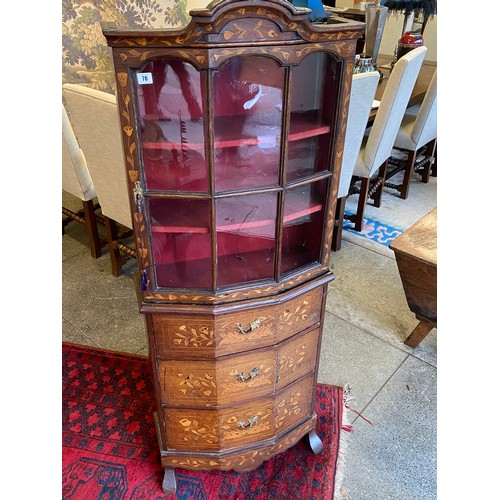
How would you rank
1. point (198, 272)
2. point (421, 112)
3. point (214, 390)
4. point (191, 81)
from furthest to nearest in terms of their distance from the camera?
point (421, 112) < point (214, 390) < point (198, 272) < point (191, 81)

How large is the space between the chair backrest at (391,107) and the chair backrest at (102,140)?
1423mm

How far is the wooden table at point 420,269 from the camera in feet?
5.57

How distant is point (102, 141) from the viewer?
5.90 ft

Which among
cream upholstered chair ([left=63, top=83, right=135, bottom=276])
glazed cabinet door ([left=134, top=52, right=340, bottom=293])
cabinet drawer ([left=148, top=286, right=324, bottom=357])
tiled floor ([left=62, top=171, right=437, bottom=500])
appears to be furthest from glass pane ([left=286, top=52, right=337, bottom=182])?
tiled floor ([left=62, top=171, right=437, bottom=500])

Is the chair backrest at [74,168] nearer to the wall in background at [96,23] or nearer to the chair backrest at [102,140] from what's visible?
the chair backrest at [102,140]

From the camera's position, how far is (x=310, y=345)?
4.08ft

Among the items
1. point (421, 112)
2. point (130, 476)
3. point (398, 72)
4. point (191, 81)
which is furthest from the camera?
point (421, 112)

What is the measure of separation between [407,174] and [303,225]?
235 cm

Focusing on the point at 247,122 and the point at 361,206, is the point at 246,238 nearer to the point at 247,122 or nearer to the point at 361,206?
the point at 247,122

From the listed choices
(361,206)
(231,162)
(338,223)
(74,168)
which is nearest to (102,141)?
(74,168)

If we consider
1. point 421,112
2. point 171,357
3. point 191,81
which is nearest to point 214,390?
point 171,357

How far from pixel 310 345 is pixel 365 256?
1455 mm

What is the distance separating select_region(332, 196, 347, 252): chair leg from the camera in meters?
2.47

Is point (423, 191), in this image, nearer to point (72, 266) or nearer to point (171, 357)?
point (72, 266)
